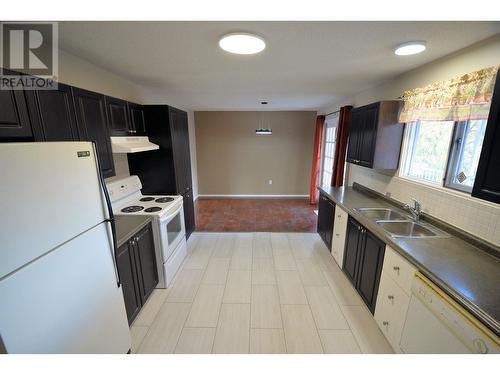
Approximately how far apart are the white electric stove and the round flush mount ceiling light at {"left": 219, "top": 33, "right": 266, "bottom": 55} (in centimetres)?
174

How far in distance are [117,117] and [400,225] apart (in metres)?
3.21

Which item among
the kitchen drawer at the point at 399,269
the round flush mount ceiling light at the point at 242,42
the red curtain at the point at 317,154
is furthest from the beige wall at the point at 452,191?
the red curtain at the point at 317,154

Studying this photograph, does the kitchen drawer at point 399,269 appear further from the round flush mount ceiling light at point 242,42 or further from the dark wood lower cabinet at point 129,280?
the dark wood lower cabinet at point 129,280

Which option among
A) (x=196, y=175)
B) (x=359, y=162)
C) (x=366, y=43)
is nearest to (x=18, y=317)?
(x=366, y=43)

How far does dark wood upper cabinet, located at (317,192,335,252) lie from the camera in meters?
2.97

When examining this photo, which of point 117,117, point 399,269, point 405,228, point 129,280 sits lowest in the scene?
point 129,280

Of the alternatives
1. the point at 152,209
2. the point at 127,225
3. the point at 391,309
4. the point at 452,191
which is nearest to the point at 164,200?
the point at 152,209

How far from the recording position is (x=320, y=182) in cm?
545

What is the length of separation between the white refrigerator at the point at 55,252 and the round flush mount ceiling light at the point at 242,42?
3.83 ft

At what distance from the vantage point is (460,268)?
126 centimetres

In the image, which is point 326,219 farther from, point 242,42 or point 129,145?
point 129,145

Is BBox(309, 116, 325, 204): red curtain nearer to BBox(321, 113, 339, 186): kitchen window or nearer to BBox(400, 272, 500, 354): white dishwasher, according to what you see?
BBox(321, 113, 339, 186): kitchen window

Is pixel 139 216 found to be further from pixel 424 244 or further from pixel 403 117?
pixel 403 117

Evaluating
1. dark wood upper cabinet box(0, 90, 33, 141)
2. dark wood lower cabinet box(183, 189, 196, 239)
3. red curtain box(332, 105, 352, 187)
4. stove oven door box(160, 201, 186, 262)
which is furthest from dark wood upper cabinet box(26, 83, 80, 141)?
red curtain box(332, 105, 352, 187)
